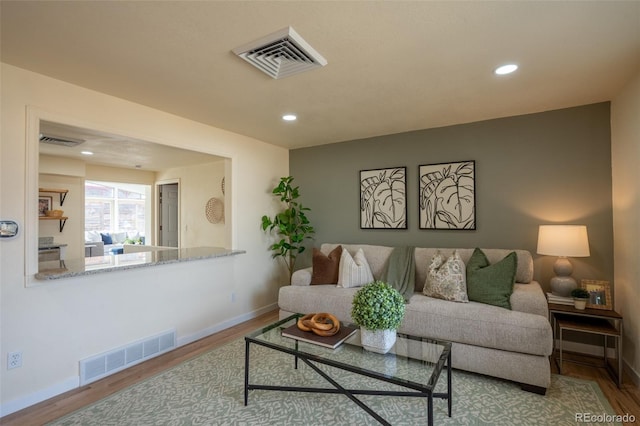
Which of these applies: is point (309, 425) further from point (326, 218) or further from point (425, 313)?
point (326, 218)

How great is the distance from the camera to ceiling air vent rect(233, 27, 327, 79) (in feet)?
5.82

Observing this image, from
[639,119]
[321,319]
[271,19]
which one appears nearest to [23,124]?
[271,19]

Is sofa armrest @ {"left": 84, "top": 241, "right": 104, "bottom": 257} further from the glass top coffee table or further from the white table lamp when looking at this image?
the white table lamp

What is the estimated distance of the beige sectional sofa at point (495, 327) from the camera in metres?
2.20

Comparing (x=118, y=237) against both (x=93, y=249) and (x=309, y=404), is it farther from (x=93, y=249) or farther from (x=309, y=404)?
(x=309, y=404)

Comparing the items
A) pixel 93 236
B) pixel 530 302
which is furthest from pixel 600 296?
pixel 93 236

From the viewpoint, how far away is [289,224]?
14.4ft

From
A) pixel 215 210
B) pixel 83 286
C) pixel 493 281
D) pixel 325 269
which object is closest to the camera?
pixel 83 286

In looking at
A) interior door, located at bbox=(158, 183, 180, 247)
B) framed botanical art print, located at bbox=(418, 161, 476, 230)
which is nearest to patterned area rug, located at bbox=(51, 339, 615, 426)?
framed botanical art print, located at bbox=(418, 161, 476, 230)

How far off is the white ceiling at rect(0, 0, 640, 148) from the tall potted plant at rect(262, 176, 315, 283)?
1477 millimetres

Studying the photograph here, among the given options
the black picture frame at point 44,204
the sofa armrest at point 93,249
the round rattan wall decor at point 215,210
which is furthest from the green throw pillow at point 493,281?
the sofa armrest at point 93,249

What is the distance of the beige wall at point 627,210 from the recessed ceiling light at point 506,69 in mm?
949

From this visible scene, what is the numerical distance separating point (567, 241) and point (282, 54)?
274 cm

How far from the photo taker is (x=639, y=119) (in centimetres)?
221
